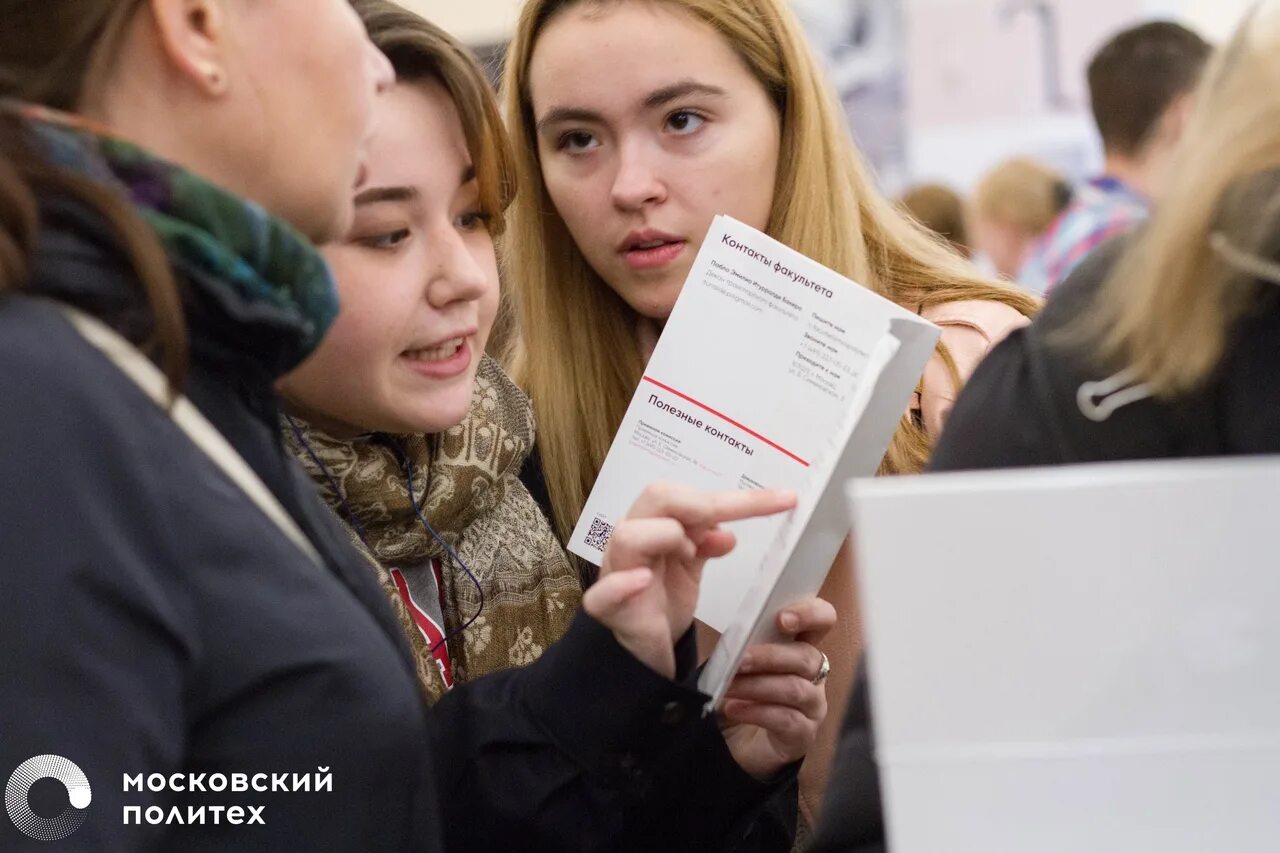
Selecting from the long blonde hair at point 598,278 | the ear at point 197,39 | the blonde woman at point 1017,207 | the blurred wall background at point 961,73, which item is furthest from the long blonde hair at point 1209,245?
the blurred wall background at point 961,73

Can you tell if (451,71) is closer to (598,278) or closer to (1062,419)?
(598,278)

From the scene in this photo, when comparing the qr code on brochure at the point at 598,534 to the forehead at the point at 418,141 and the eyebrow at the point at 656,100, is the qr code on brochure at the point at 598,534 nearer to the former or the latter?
the forehead at the point at 418,141

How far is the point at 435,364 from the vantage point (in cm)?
160

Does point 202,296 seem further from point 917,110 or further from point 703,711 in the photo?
point 917,110

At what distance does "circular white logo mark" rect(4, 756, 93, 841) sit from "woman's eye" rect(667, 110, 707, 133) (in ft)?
4.09

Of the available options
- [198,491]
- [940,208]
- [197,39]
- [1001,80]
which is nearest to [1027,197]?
[940,208]

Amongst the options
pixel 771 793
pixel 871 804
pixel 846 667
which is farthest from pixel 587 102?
pixel 871 804

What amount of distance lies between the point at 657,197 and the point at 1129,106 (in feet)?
9.33

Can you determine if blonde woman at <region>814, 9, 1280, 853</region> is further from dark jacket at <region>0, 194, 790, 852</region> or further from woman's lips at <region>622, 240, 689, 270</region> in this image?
woman's lips at <region>622, 240, 689, 270</region>

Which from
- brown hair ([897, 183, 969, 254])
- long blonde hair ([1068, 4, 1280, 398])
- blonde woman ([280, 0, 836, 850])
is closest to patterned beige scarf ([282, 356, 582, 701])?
blonde woman ([280, 0, 836, 850])

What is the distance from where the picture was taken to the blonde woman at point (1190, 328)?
32.9 inches

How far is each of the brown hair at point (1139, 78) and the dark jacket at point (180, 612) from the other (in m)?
3.46

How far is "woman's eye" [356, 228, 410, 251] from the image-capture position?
1.54 metres

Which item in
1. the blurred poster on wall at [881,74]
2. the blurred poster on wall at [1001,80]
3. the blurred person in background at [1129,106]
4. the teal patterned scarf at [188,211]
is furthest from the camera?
the blurred poster on wall at [881,74]
